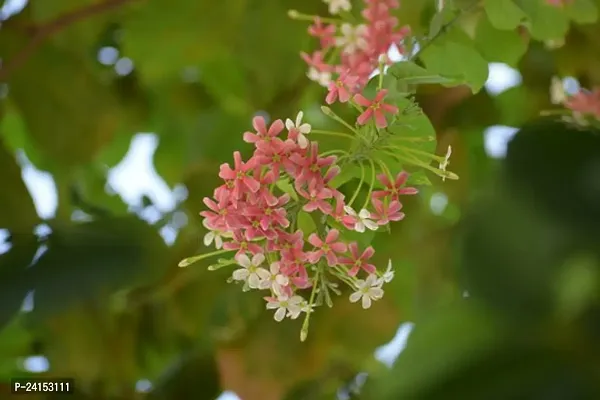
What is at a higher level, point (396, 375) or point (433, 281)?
point (396, 375)

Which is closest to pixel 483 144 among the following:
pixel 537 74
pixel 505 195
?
pixel 537 74

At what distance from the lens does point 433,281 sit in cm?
51

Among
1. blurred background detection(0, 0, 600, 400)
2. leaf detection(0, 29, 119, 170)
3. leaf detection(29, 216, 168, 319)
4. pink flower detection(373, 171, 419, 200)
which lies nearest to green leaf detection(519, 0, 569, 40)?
blurred background detection(0, 0, 600, 400)

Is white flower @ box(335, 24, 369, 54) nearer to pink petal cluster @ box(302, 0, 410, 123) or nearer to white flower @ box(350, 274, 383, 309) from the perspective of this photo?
pink petal cluster @ box(302, 0, 410, 123)

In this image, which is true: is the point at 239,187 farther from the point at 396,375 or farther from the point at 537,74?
the point at 537,74

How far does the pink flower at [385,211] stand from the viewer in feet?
0.92

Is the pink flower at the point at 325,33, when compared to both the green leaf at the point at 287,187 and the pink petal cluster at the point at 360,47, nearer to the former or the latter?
the pink petal cluster at the point at 360,47

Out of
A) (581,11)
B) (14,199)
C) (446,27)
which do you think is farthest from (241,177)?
(14,199)

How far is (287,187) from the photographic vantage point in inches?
11.0

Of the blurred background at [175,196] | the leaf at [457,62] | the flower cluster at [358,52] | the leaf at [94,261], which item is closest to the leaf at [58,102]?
the blurred background at [175,196]

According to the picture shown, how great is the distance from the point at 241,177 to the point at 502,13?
0.13m

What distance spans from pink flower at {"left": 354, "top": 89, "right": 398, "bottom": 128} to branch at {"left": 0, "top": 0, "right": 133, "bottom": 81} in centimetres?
36

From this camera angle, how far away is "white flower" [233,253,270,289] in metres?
0.29

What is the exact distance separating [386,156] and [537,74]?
1.03 ft
